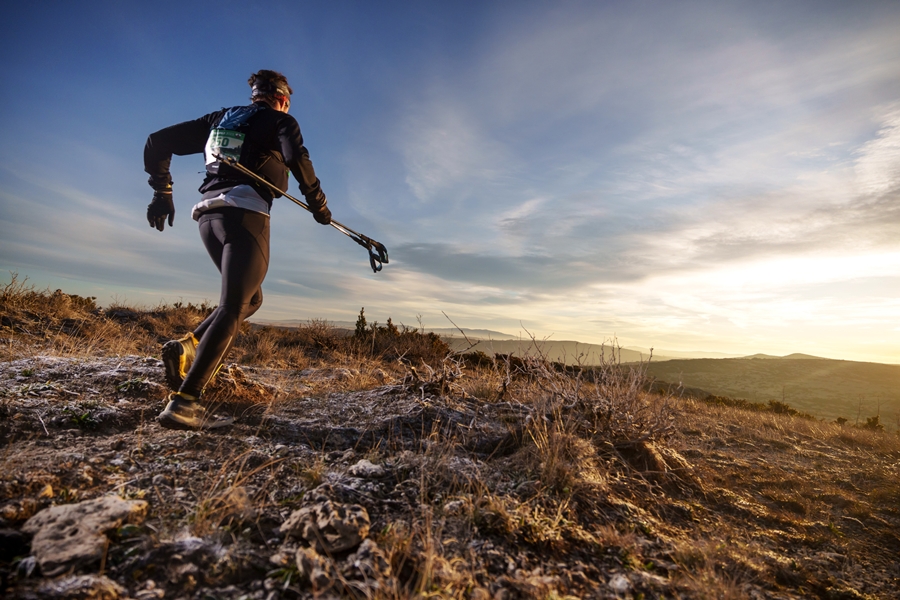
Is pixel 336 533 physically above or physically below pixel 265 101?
below

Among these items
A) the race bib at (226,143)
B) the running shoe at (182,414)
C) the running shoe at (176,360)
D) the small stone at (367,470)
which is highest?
the race bib at (226,143)

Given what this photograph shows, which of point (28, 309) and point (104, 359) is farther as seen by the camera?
point (28, 309)

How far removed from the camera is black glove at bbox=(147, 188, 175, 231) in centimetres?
329

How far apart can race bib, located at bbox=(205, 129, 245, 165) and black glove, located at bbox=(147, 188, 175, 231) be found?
0.81 metres

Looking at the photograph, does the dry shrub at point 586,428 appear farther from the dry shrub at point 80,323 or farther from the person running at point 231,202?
the dry shrub at point 80,323

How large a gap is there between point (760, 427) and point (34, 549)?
7.88 meters

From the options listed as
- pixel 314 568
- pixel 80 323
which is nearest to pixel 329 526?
pixel 314 568

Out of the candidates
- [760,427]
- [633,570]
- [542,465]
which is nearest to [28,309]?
[542,465]

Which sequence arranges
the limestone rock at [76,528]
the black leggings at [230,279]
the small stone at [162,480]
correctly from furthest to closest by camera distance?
the black leggings at [230,279]
the small stone at [162,480]
the limestone rock at [76,528]

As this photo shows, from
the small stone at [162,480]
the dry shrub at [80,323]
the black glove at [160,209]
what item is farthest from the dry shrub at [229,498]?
the dry shrub at [80,323]

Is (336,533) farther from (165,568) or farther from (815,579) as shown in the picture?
Answer: (815,579)

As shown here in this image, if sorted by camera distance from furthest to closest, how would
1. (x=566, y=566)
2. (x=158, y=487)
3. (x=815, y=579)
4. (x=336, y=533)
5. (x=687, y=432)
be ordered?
1. (x=687, y=432)
2. (x=815, y=579)
3. (x=158, y=487)
4. (x=566, y=566)
5. (x=336, y=533)

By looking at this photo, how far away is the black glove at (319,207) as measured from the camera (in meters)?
3.05

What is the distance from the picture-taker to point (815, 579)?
83.5 inches
